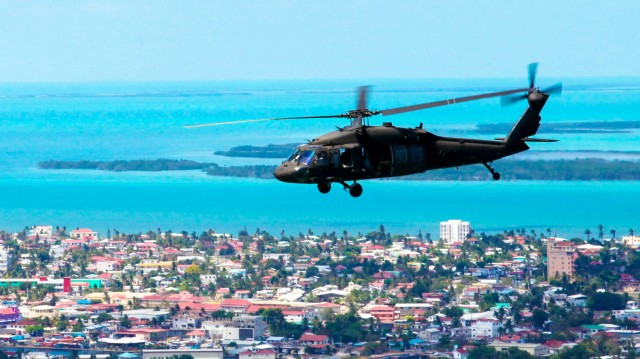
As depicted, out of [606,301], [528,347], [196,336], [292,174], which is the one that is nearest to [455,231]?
[606,301]

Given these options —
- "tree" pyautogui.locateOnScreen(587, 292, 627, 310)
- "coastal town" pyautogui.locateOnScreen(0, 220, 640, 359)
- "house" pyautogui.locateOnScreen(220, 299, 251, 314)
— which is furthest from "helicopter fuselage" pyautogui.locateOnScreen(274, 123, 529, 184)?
"tree" pyautogui.locateOnScreen(587, 292, 627, 310)

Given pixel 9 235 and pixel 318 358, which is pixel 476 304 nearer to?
pixel 318 358

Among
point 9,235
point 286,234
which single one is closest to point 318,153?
point 9,235

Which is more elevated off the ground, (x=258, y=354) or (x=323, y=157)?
(x=323, y=157)

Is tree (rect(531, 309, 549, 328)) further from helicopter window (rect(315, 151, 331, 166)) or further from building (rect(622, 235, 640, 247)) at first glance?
helicopter window (rect(315, 151, 331, 166))

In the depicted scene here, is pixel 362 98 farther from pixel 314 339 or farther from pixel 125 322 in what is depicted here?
pixel 125 322

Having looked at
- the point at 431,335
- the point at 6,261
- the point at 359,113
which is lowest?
the point at 431,335
